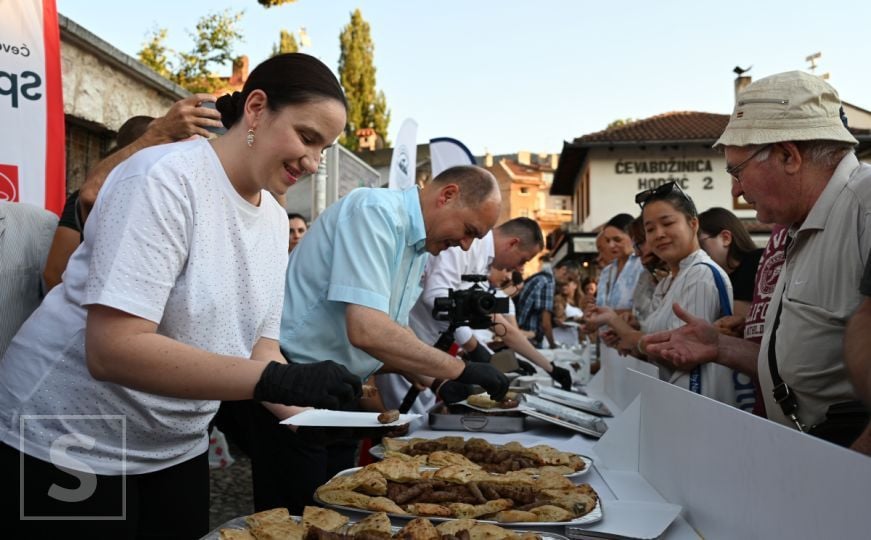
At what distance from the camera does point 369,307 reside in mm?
2240

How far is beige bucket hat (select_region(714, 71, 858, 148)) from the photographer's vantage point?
1.75 m

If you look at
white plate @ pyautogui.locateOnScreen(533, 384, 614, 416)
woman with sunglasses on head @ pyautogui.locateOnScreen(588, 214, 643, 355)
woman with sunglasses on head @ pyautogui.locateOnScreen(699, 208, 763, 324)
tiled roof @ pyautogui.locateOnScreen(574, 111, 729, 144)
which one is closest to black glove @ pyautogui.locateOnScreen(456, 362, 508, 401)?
white plate @ pyautogui.locateOnScreen(533, 384, 614, 416)

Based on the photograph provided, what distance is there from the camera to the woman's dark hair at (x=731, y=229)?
11.6 ft

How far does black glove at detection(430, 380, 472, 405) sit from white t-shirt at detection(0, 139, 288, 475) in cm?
139

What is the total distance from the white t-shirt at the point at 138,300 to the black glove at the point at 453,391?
139 centimetres

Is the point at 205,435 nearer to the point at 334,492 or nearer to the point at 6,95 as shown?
the point at 334,492

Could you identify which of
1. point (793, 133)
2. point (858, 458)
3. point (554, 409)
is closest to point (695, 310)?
point (554, 409)

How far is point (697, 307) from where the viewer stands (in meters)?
2.93

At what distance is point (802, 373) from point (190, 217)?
1331 mm

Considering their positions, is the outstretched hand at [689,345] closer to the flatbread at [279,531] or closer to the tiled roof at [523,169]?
the flatbread at [279,531]

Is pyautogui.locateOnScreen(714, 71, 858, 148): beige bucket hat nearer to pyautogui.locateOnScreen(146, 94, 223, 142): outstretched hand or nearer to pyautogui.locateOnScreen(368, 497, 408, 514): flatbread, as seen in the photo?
pyautogui.locateOnScreen(368, 497, 408, 514): flatbread

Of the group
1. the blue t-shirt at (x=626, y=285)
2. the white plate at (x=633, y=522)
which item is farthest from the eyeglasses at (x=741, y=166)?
the blue t-shirt at (x=626, y=285)

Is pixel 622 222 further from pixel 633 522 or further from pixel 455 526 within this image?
pixel 455 526

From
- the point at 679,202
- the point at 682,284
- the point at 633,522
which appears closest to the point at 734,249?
the point at 679,202
